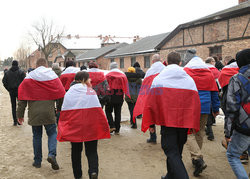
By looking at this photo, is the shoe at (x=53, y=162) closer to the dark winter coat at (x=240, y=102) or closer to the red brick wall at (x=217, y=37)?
the dark winter coat at (x=240, y=102)

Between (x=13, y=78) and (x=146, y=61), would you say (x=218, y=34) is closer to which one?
(x=146, y=61)

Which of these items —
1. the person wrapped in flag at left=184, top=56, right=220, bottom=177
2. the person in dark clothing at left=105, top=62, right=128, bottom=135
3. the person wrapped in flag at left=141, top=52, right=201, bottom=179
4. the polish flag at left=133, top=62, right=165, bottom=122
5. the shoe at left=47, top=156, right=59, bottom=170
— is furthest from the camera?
the person in dark clothing at left=105, top=62, right=128, bottom=135

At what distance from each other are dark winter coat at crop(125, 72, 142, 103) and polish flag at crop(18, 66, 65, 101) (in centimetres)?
343

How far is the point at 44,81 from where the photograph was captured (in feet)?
15.0

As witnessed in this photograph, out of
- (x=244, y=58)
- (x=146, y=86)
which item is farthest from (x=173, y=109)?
(x=146, y=86)

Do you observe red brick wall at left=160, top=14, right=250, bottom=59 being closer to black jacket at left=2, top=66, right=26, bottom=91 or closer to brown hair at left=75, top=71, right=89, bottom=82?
black jacket at left=2, top=66, right=26, bottom=91

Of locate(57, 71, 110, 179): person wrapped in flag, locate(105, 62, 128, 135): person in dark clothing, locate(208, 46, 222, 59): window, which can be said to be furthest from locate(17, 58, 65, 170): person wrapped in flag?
locate(208, 46, 222, 59): window

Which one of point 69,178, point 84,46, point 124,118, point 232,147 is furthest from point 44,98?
point 84,46

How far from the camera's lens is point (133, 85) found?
7922 mm

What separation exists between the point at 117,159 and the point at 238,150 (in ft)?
8.45

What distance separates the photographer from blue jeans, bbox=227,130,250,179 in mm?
3176

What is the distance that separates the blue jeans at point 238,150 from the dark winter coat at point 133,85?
15.2 ft

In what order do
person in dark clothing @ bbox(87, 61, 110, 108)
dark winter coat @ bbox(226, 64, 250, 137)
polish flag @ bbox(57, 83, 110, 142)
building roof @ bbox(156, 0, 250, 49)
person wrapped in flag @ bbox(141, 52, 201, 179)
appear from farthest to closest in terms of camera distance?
building roof @ bbox(156, 0, 250, 49)
person in dark clothing @ bbox(87, 61, 110, 108)
polish flag @ bbox(57, 83, 110, 142)
person wrapped in flag @ bbox(141, 52, 201, 179)
dark winter coat @ bbox(226, 64, 250, 137)

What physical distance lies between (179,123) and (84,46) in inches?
2544
